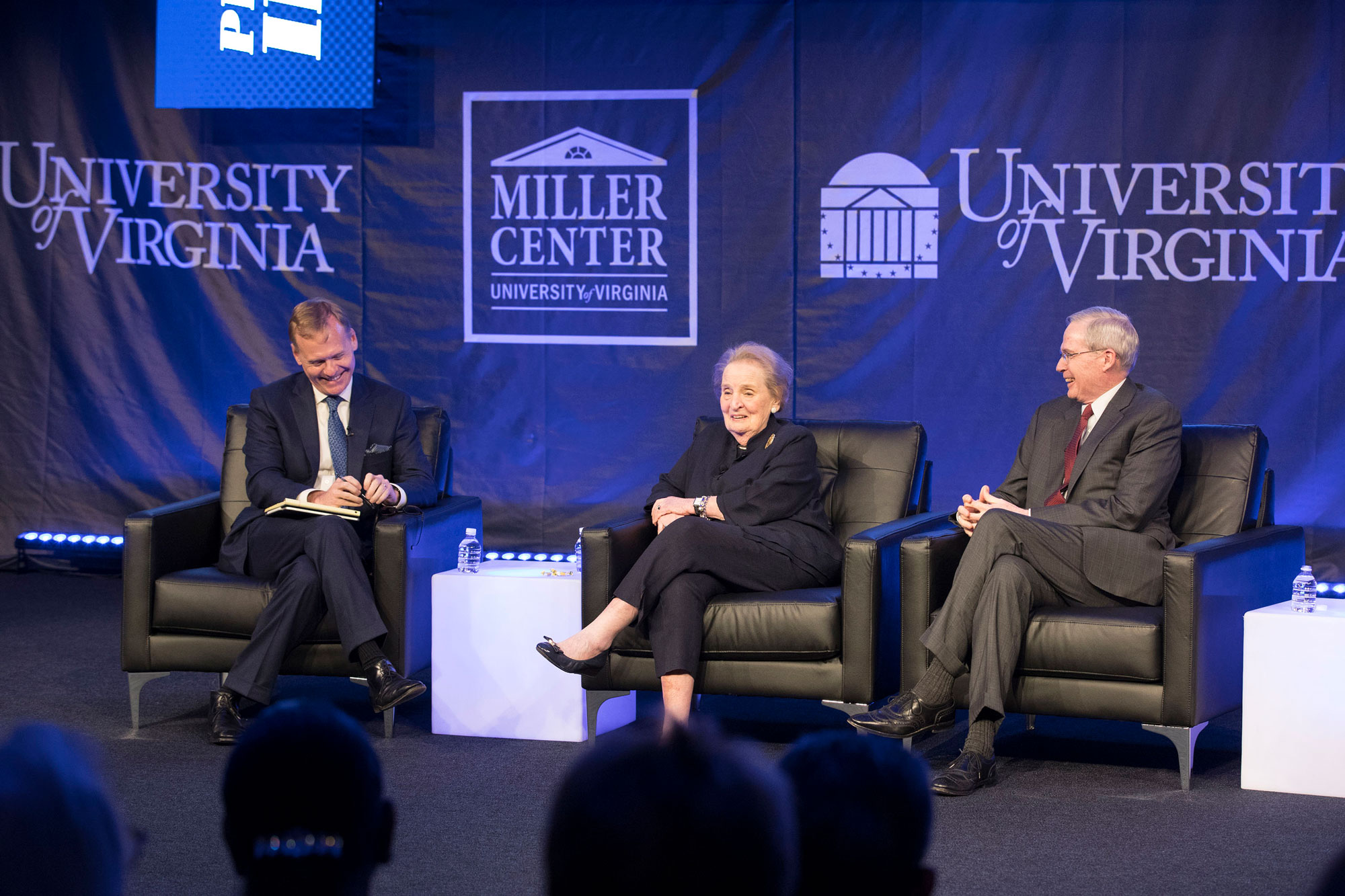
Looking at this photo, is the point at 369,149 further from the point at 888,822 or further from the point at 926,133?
the point at 888,822

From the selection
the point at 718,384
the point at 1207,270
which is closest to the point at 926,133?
the point at 1207,270

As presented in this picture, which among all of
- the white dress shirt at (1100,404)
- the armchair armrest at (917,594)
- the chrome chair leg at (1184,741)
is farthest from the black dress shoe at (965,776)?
the white dress shirt at (1100,404)

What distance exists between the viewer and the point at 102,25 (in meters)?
6.52

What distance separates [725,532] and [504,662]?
757mm

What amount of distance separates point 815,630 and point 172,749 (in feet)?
5.89

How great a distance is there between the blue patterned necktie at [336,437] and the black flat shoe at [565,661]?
1011mm

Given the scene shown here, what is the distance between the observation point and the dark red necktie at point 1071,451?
4152mm

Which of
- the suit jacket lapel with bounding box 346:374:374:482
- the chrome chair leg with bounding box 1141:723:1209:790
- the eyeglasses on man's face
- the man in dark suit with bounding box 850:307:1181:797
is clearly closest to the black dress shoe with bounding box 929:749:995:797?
the man in dark suit with bounding box 850:307:1181:797

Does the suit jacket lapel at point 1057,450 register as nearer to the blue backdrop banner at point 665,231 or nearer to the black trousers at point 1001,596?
the black trousers at point 1001,596

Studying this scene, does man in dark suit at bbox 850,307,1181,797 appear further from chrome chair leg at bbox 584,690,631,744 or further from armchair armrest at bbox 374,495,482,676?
armchair armrest at bbox 374,495,482,676

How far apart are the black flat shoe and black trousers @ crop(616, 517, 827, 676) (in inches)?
6.2

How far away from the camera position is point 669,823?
2.66ft

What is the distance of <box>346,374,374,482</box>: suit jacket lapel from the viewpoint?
14.7 feet

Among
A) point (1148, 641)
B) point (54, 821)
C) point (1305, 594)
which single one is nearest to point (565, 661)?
point (1148, 641)
